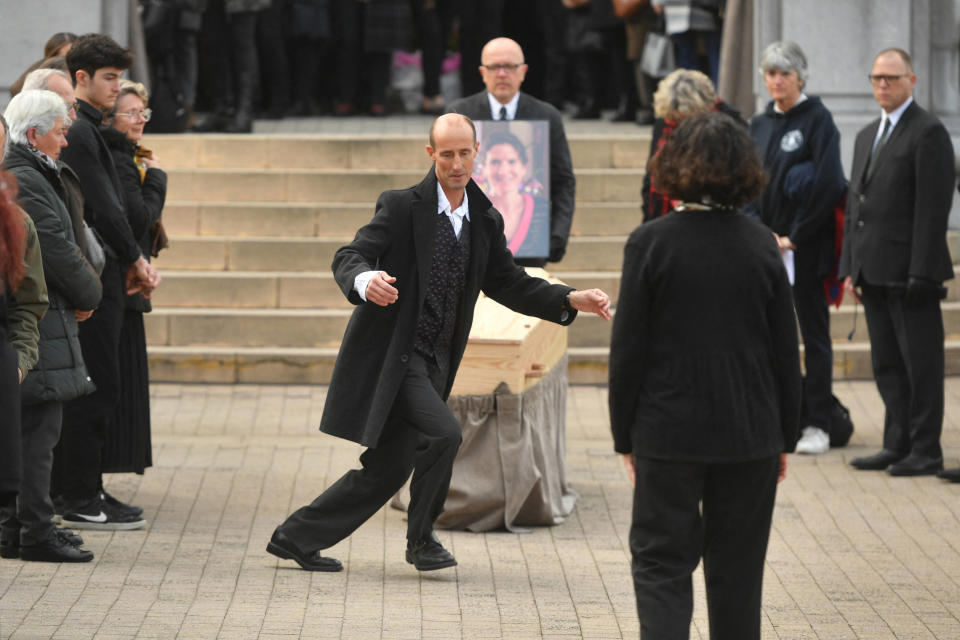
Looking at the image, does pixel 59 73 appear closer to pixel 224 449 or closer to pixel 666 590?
pixel 224 449

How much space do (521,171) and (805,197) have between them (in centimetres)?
161

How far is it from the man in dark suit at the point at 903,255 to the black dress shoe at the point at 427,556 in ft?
10.1

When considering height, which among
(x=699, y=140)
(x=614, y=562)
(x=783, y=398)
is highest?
(x=699, y=140)

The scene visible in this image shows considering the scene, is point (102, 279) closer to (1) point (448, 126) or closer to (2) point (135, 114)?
(2) point (135, 114)

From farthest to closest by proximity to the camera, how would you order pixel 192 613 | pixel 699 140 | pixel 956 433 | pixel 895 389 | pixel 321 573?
pixel 956 433
pixel 895 389
pixel 321 573
pixel 192 613
pixel 699 140

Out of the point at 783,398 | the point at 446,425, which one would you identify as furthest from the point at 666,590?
the point at 446,425

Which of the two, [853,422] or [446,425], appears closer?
[446,425]

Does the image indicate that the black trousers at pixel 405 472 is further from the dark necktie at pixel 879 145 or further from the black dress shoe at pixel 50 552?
the dark necktie at pixel 879 145

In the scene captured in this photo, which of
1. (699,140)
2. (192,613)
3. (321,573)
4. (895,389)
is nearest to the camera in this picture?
(699,140)

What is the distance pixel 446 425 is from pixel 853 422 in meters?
4.46

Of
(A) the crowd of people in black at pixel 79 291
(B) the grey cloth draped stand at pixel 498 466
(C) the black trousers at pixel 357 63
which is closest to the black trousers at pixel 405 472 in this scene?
(B) the grey cloth draped stand at pixel 498 466

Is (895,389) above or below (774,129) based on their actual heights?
below

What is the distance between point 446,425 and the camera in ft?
20.8

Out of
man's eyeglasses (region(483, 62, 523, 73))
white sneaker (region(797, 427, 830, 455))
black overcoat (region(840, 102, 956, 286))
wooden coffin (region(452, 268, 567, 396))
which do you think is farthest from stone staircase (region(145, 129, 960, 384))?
wooden coffin (region(452, 268, 567, 396))
